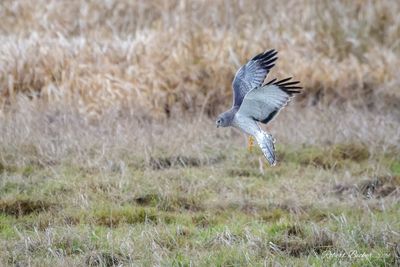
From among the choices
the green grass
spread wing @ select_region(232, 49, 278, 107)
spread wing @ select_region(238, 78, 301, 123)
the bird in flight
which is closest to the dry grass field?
the green grass

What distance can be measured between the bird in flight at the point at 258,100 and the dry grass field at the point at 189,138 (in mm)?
604

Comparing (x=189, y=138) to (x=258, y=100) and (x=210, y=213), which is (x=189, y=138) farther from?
(x=258, y=100)

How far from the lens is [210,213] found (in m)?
6.26

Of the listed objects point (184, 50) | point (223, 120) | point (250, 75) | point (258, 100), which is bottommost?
point (184, 50)

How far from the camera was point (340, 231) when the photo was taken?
18.4 feet

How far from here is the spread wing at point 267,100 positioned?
17.5ft

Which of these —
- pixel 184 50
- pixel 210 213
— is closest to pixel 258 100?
pixel 210 213

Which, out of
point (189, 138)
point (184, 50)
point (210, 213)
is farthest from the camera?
point (184, 50)

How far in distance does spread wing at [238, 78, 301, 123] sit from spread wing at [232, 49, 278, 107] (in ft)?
0.29

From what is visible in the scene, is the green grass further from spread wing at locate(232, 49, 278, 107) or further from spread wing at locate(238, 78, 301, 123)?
spread wing at locate(232, 49, 278, 107)

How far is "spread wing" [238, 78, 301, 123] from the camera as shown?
535 cm

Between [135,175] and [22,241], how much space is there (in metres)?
1.75

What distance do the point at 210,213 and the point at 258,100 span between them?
1123mm

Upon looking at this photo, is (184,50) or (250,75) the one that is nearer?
(250,75)
